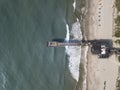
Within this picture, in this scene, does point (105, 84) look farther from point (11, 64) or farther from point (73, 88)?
point (11, 64)

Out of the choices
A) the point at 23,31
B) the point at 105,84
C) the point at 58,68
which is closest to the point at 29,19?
the point at 23,31

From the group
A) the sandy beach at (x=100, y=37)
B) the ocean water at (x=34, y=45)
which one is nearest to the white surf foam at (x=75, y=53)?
the ocean water at (x=34, y=45)

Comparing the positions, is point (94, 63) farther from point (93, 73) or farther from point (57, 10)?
point (57, 10)

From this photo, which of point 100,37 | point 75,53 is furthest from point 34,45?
point 100,37

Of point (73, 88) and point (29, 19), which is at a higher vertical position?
point (29, 19)

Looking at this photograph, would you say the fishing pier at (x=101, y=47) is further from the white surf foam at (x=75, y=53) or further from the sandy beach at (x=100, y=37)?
the white surf foam at (x=75, y=53)

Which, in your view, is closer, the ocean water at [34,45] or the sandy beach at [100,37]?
the ocean water at [34,45]

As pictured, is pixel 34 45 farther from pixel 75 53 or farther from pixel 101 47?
pixel 101 47
